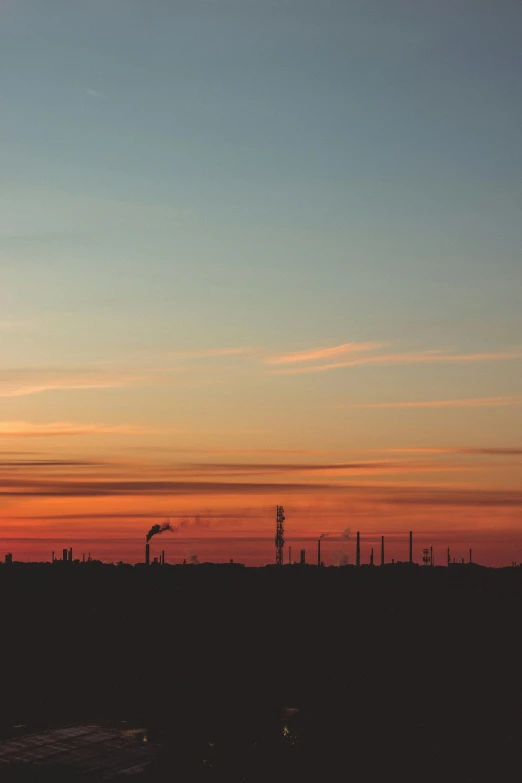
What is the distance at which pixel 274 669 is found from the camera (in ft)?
204

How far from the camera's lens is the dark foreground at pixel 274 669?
30.8 metres

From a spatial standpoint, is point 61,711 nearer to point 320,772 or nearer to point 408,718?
point 408,718

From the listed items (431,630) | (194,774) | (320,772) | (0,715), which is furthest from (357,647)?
(194,774)

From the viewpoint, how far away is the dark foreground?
3081 centimetres

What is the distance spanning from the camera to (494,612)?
86312 millimetres

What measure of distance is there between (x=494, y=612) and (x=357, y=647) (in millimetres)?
21299

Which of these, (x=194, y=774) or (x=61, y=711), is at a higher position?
(x=194, y=774)

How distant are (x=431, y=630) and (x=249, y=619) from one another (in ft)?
58.8

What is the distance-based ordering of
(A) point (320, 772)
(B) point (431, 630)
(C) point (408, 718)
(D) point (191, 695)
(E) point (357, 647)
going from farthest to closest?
(B) point (431, 630) → (E) point (357, 647) → (D) point (191, 695) → (C) point (408, 718) → (A) point (320, 772)

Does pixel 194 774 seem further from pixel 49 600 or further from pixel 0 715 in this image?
pixel 49 600

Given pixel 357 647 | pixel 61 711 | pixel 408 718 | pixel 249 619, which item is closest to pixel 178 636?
pixel 249 619

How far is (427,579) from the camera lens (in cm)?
11812

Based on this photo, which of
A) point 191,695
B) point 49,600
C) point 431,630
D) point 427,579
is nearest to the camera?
point 191,695

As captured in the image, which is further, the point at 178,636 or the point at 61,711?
the point at 178,636
